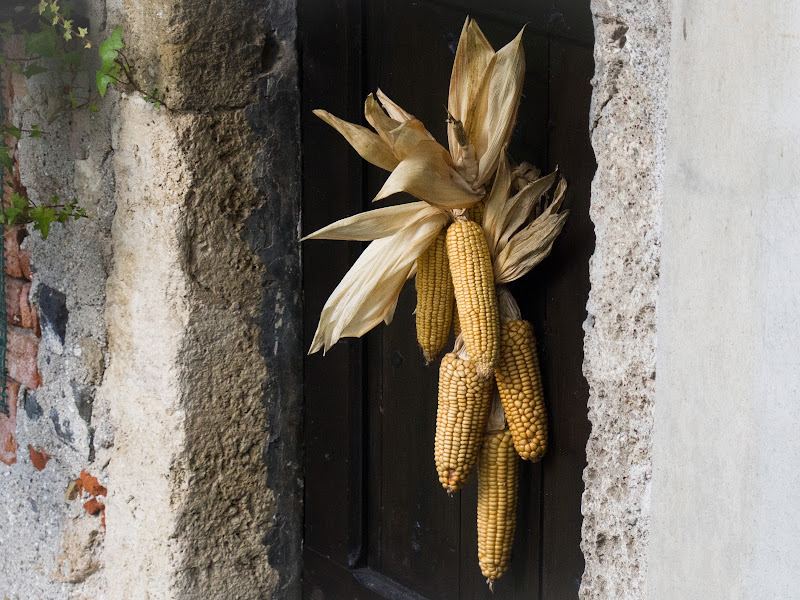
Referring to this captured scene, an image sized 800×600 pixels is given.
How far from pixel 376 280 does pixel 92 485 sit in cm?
100

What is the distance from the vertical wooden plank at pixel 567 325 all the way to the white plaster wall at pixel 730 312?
311 millimetres

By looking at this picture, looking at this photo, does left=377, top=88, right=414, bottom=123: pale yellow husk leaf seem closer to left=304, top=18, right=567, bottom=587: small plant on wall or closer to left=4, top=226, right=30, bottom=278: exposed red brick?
left=304, top=18, right=567, bottom=587: small plant on wall

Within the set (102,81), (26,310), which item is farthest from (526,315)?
(26,310)

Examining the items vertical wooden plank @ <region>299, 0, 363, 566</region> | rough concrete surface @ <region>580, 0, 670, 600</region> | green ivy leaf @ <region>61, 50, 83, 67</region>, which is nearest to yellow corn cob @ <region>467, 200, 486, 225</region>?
rough concrete surface @ <region>580, 0, 670, 600</region>

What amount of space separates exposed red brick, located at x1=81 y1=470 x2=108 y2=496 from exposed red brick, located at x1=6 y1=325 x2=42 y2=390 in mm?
257

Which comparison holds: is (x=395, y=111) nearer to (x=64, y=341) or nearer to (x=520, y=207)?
(x=520, y=207)

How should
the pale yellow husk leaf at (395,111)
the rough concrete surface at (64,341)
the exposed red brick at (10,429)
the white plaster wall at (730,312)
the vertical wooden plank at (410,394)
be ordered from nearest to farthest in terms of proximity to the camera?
1. the white plaster wall at (730,312)
2. the pale yellow husk leaf at (395,111)
3. the vertical wooden plank at (410,394)
4. the rough concrete surface at (64,341)
5. the exposed red brick at (10,429)

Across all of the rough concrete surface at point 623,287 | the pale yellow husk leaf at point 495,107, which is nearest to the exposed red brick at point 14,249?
the pale yellow husk leaf at point 495,107

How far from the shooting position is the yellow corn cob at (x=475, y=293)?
1159 millimetres

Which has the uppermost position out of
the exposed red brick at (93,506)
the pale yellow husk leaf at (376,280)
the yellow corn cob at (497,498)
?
the pale yellow husk leaf at (376,280)

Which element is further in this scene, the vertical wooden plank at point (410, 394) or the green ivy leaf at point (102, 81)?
the green ivy leaf at point (102, 81)

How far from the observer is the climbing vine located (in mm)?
1657

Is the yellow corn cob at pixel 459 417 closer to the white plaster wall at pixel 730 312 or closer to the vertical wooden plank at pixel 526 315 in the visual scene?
the vertical wooden plank at pixel 526 315

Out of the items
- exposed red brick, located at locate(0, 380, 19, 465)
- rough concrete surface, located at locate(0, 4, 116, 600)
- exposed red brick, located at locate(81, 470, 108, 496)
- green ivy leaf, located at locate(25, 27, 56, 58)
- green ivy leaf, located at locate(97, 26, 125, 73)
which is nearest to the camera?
green ivy leaf, located at locate(97, 26, 125, 73)
